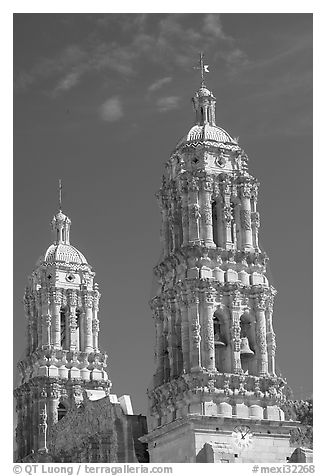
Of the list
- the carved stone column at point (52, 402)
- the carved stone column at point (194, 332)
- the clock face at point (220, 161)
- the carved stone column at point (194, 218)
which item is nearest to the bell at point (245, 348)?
the carved stone column at point (194, 332)

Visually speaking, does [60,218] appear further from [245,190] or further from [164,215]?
[245,190]

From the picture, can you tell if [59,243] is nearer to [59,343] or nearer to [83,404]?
[59,343]

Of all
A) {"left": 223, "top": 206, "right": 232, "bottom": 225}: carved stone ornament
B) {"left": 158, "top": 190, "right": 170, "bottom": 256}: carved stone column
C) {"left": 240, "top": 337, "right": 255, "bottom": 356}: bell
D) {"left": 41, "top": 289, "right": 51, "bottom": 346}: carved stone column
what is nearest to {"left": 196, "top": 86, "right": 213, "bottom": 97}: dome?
{"left": 158, "top": 190, "right": 170, "bottom": 256}: carved stone column

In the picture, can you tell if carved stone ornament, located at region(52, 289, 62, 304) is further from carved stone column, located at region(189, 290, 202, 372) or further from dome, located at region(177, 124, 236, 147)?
carved stone column, located at region(189, 290, 202, 372)

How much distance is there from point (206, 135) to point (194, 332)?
31.0 ft

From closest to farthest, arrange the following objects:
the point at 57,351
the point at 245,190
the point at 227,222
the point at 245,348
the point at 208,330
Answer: the point at 208,330, the point at 245,348, the point at 227,222, the point at 245,190, the point at 57,351

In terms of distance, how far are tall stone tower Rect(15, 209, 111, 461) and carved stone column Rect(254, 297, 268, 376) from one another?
17.2m

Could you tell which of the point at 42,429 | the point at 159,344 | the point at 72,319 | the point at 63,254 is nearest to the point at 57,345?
the point at 72,319

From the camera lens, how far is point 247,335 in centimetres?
5869

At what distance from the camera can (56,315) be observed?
7544 centimetres

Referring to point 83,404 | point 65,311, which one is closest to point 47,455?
point 83,404

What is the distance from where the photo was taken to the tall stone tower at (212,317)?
55.7 m

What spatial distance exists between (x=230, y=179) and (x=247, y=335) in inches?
274

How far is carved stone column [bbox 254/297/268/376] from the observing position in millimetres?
57594
